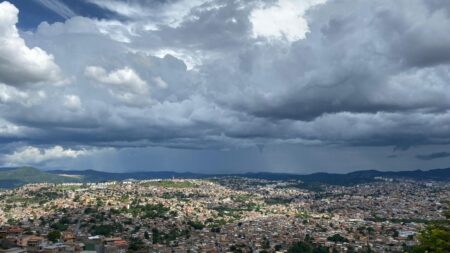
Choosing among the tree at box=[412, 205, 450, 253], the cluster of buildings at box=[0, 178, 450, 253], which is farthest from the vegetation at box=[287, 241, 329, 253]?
the tree at box=[412, 205, 450, 253]

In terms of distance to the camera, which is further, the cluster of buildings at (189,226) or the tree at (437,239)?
the cluster of buildings at (189,226)

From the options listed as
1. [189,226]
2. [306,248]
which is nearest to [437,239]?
[306,248]

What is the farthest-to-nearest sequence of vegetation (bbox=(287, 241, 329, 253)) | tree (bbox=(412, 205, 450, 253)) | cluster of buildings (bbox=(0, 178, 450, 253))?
1. vegetation (bbox=(287, 241, 329, 253))
2. cluster of buildings (bbox=(0, 178, 450, 253))
3. tree (bbox=(412, 205, 450, 253))

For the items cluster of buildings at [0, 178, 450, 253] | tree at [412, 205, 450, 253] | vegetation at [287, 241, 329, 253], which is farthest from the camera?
vegetation at [287, 241, 329, 253]

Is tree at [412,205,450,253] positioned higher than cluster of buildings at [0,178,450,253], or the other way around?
tree at [412,205,450,253]

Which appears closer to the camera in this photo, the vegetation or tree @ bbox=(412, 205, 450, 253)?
tree @ bbox=(412, 205, 450, 253)

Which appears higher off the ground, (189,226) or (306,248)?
(189,226)

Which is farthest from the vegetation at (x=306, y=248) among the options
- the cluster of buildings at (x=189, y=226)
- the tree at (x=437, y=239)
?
the tree at (x=437, y=239)

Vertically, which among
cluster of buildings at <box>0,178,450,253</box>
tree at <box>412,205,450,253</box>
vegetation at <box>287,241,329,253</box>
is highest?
tree at <box>412,205,450,253</box>

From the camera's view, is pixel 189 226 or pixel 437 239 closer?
pixel 437 239

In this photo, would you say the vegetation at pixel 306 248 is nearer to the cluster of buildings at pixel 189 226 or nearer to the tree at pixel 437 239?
the cluster of buildings at pixel 189 226

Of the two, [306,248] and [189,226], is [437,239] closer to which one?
[306,248]

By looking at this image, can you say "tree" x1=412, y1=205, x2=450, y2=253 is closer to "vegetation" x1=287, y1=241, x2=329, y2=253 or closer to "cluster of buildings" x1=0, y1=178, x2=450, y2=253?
"cluster of buildings" x1=0, y1=178, x2=450, y2=253

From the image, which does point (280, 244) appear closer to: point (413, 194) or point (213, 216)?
point (213, 216)
